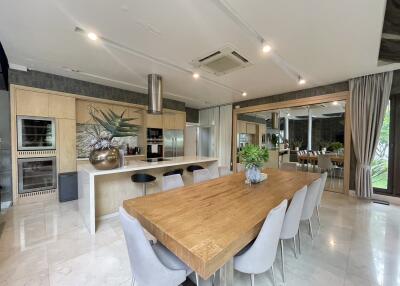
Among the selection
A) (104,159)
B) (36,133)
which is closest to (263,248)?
(104,159)

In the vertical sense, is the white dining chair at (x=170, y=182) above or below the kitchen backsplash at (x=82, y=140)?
below

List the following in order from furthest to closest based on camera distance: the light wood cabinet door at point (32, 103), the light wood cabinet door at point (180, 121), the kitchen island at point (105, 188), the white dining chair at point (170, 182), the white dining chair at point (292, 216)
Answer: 1. the light wood cabinet door at point (180, 121)
2. the light wood cabinet door at point (32, 103)
3. the kitchen island at point (105, 188)
4. the white dining chair at point (170, 182)
5. the white dining chair at point (292, 216)

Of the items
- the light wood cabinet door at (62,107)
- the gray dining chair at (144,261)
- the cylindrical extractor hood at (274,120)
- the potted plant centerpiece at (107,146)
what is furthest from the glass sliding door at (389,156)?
the light wood cabinet door at (62,107)

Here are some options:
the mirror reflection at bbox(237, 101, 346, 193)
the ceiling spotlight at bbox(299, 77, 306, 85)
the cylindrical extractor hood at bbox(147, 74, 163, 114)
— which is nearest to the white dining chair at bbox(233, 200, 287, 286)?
the mirror reflection at bbox(237, 101, 346, 193)

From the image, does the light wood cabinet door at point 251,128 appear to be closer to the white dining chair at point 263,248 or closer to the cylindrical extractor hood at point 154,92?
the cylindrical extractor hood at point 154,92

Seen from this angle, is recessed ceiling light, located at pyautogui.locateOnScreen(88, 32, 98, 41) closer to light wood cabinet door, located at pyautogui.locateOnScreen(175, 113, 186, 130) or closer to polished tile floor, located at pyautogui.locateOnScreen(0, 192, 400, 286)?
polished tile floor, located at pyautogui.locateOnScreen(0, 192, 400, 286)

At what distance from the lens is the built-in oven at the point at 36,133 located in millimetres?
3527

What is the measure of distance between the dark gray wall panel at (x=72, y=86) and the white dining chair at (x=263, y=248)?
474 centimetres

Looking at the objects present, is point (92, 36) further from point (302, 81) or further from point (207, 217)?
point (302, 81)

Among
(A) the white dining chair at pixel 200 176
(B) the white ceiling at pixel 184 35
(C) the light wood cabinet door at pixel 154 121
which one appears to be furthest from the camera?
(C) the light wood cabinet door at pixel 154 121

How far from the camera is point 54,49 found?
282 centimetres

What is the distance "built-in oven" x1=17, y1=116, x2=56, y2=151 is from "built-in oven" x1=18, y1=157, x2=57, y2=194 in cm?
27

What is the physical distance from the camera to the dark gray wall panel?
3578 millimetres

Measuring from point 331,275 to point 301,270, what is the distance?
26 centimetres
